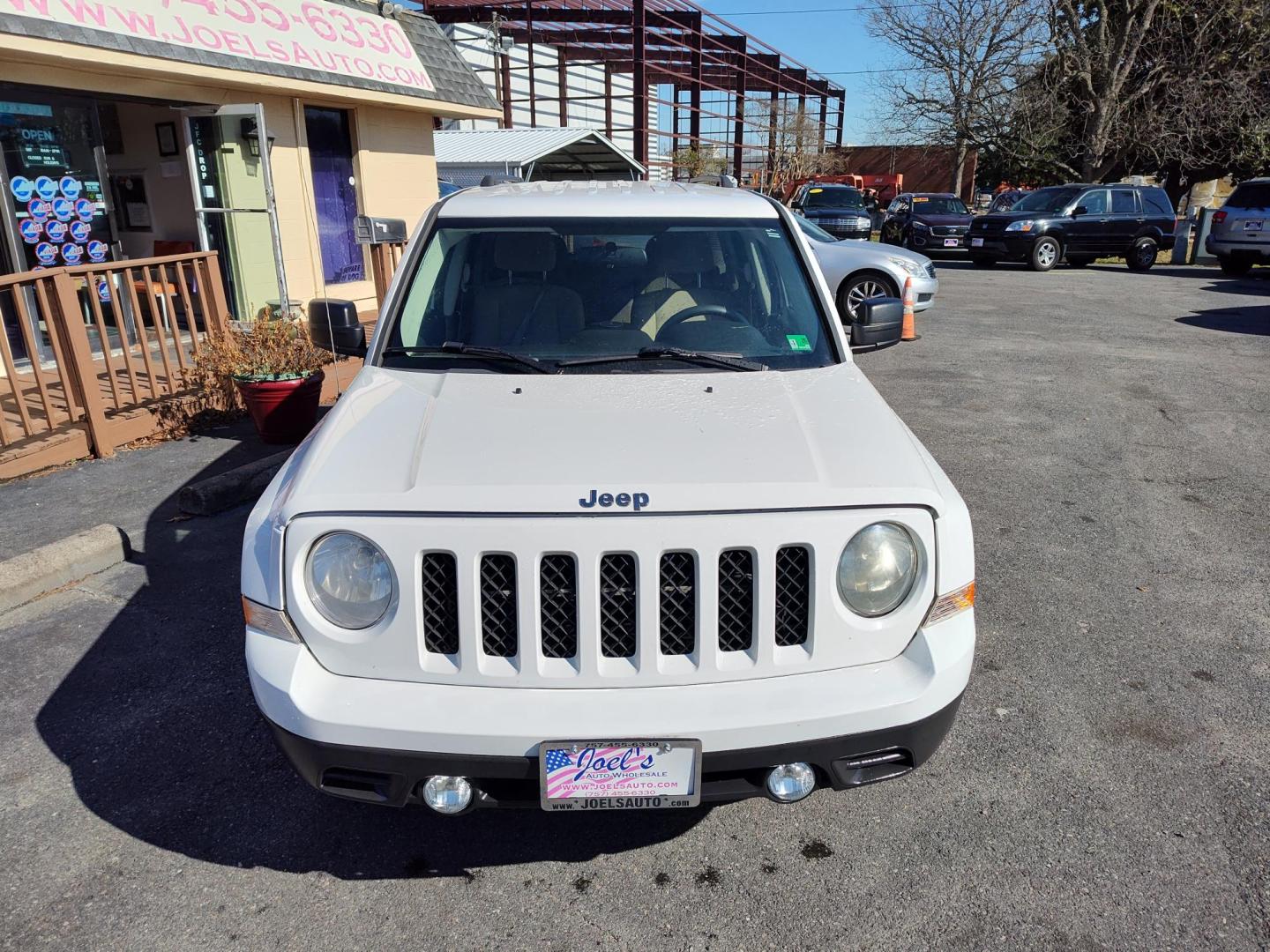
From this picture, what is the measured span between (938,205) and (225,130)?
65.4 ft

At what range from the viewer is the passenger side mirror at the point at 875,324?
13.3ft

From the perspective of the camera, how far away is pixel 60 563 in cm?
455

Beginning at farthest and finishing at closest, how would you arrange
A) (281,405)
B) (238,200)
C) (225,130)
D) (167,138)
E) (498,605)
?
(167,138)
(238,200)
(225,130)
(281,405)
(498,605)

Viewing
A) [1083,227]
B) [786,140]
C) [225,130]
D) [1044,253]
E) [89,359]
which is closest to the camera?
[89,359]

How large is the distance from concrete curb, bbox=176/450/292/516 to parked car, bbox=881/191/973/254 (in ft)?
68.9

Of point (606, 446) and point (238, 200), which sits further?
point (238, 200)

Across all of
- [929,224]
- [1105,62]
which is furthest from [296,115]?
[1105,62]

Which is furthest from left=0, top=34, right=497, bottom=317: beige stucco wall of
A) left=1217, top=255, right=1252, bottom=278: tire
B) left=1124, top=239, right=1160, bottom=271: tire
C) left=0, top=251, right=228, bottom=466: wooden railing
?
left=1217, top=255, right=1252, bottom=278: tire

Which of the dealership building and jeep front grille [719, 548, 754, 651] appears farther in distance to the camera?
the dealership building

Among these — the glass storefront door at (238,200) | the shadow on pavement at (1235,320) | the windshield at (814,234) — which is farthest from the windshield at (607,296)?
the shadow on pavement at (1235,320)

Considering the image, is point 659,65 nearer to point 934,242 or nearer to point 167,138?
point 934,242

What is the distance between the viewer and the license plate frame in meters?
2.23

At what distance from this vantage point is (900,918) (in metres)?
2.51

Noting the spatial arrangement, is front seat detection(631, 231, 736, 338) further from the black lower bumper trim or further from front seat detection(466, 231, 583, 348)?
the black lower bumper trim
